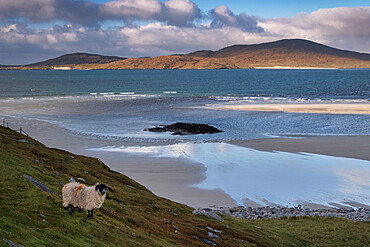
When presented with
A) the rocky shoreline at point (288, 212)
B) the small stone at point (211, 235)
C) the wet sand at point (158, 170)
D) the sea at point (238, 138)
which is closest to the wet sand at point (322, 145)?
the sea at point (238, 138)

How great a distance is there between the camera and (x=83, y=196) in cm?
1132

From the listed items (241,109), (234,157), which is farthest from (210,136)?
(241,109)

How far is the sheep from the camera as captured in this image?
11273 mm

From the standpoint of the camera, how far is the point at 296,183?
28.0 meters

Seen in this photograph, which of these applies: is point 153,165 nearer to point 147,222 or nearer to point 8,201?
point 147,222

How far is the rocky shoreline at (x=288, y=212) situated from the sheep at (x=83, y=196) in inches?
423

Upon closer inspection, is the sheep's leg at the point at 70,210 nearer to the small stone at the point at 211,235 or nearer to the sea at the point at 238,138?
the small stone at the point at 211,235

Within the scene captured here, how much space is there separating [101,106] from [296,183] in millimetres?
61909

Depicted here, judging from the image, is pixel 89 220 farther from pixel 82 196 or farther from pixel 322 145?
pixel 322 145

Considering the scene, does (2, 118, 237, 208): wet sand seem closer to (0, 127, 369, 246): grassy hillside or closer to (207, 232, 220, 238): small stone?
(0, 127, 369, 246): grassy hillside

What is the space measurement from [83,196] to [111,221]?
77.1 inches

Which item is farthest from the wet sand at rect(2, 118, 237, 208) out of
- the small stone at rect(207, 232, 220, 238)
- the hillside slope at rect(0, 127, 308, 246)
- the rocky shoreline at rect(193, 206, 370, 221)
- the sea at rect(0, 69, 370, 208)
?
the small stone at rect(207, 232, 220, 238)

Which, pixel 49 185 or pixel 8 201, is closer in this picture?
pixel 8 201

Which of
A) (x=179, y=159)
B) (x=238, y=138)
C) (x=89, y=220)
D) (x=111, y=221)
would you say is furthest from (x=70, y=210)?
(x=238, y=138)
